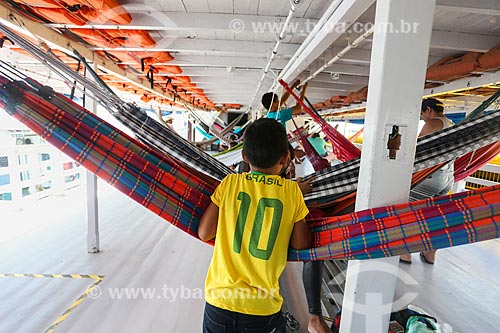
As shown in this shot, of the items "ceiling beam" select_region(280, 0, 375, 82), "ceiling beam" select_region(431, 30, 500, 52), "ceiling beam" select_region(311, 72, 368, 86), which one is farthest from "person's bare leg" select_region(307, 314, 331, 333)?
"ceiling beam" select_region(311, 72, 368, 86)

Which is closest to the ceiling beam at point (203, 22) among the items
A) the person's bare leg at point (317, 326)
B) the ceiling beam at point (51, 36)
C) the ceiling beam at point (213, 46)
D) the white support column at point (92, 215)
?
the ceiling beam at point (51, 36)

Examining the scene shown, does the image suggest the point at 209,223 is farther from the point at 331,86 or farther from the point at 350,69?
the point at 331,86

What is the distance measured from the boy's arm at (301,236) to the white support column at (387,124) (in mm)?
131

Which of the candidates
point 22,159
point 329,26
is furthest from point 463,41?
point 22,159

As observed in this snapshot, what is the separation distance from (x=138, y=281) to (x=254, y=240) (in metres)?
1.40

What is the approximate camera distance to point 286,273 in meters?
2.10

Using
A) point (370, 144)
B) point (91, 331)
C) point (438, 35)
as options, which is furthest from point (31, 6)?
point (438, 35)

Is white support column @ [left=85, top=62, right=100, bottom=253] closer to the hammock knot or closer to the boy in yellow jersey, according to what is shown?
the hammock knot

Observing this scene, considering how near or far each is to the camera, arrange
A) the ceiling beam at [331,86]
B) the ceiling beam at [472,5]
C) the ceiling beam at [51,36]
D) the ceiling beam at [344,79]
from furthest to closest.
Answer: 1. the ceiling beam at [331,86]
2. the ceiling beam at [344,79]
3. the ceiling beam at [51,36]
4. the ceiling beam at [472,5]

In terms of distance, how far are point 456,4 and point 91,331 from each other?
2265 millimetres

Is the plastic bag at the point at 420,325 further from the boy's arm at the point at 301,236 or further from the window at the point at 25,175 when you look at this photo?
the window at the point at 25,175

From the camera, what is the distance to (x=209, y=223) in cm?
91

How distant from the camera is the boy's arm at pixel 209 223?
904 mm

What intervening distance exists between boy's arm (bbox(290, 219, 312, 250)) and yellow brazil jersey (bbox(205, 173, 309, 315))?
0.02m
